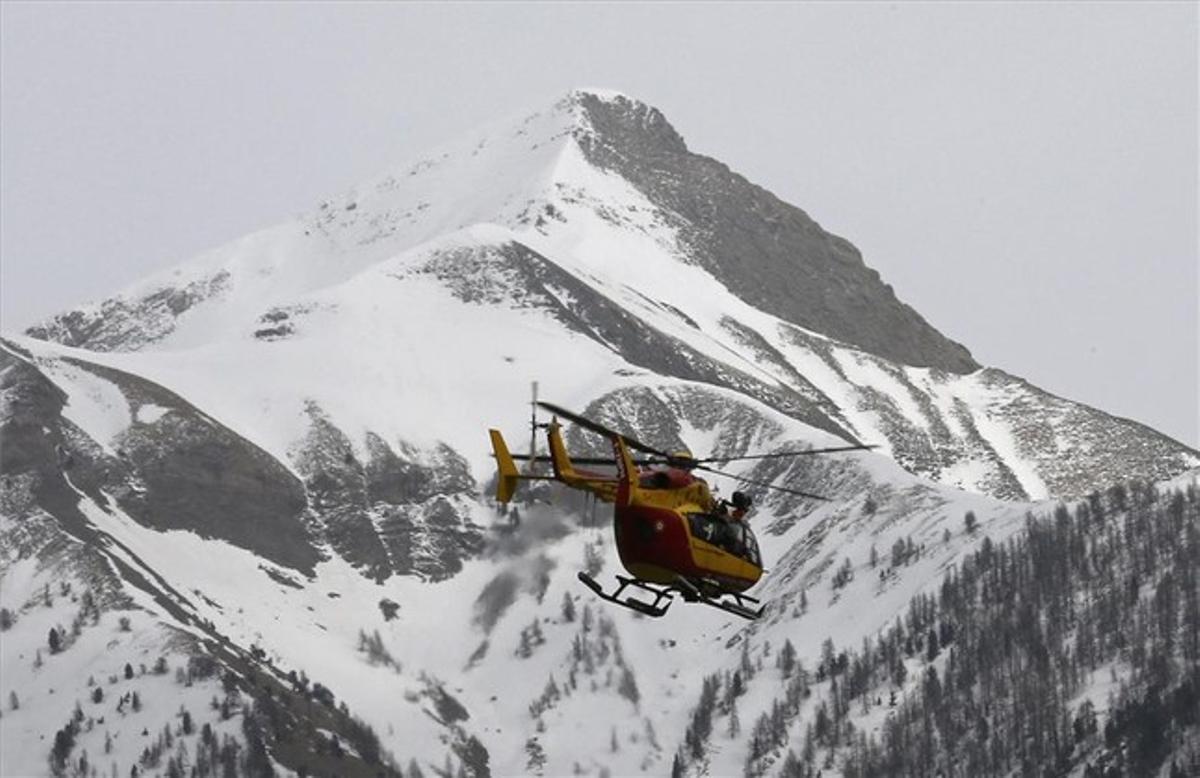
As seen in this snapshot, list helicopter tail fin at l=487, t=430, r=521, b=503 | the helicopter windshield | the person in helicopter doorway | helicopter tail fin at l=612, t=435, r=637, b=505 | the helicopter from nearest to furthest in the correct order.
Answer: the helicopter → helicopter tail fin at l=612, t=435, r=637, b=505 → the helicopter windshield → the person in helicopter doorway → helicopter tail fin at l=487, t=430, r=521, b=503

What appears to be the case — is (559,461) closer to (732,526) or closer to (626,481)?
(626,481)

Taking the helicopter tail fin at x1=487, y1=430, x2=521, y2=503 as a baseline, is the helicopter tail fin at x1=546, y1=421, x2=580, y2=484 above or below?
above

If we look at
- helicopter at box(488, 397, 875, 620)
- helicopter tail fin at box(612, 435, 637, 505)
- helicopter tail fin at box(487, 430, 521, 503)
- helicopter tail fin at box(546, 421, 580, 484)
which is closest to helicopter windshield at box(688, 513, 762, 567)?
helicopter at box(488, 397, 875, 620)

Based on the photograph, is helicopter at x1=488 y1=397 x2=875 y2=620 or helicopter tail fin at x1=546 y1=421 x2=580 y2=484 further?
helicopter tail fin at x1=546 y1=421 x2=580 y2=484

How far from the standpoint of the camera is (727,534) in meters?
108

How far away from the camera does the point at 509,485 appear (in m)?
111

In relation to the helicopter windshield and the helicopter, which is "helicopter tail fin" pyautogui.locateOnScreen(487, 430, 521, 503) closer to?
the helicopter

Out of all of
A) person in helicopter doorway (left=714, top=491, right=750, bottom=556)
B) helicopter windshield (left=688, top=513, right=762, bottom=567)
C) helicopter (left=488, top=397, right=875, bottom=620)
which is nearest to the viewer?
helicopter (left=488, top=397, right=875, bottom=620)

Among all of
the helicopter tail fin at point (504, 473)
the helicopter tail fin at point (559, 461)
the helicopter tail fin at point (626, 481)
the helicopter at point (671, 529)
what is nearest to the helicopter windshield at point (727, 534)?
the helicopter at point (671, 529)

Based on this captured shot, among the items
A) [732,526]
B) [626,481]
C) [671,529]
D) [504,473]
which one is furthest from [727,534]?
[504,473]

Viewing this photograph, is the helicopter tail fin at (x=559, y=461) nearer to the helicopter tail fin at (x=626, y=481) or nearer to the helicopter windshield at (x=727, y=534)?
the helicopter tail fin at (x=626, y=481)

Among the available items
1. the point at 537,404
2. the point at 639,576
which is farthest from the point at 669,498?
the point at 537,404

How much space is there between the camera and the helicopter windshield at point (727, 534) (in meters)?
106

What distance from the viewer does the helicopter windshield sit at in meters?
106
